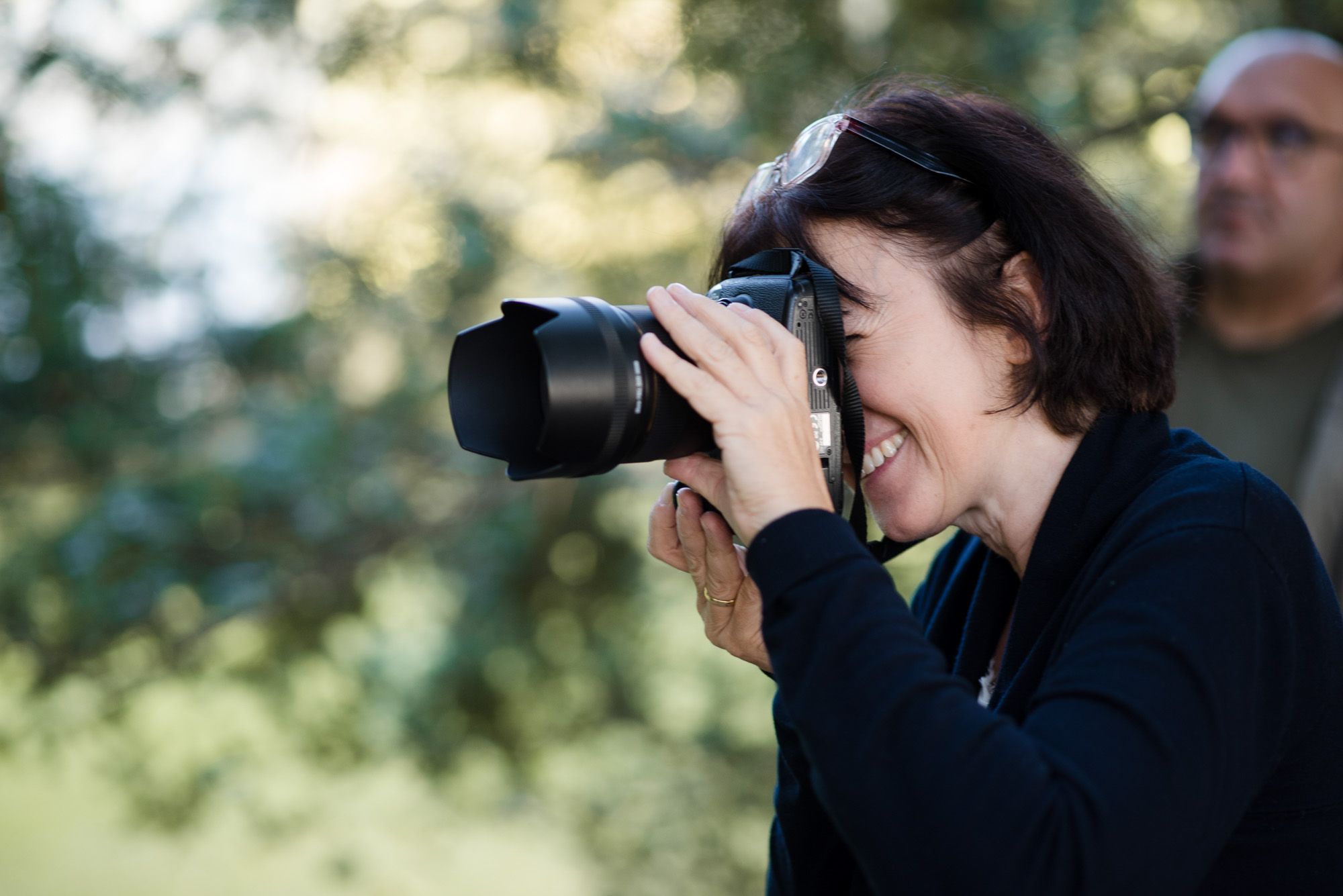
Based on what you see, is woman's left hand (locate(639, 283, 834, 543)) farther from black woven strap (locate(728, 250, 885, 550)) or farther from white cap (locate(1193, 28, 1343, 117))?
white cap (locate(1193, 28, 1343, 117))

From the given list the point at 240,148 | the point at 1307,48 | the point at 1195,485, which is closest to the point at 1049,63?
the point at 1307,48

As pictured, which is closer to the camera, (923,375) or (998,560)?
(923,375)

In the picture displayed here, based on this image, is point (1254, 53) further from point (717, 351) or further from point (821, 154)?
point (717, 351)

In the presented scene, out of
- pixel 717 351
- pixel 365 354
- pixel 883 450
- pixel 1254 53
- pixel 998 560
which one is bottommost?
pixel 998 560

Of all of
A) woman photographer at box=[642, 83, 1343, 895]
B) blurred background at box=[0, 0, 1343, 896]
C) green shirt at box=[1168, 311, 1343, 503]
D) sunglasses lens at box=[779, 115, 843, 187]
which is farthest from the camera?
blurred background at box=[0, 0, 1343, 896]

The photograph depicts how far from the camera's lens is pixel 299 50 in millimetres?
2025

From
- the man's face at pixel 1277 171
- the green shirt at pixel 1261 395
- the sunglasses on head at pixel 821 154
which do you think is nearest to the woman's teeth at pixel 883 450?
the sunglasses on head at pixel 821 154

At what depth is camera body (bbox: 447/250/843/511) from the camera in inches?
33.2

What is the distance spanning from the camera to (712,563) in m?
1.09

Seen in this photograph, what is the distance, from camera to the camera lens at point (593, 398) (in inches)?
33.0

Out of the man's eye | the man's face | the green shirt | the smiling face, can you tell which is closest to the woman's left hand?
the smiling face

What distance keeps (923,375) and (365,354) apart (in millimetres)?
1360

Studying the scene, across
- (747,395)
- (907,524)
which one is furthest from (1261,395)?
(747,395)

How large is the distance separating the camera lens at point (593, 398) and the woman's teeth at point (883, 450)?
19 centimetres
